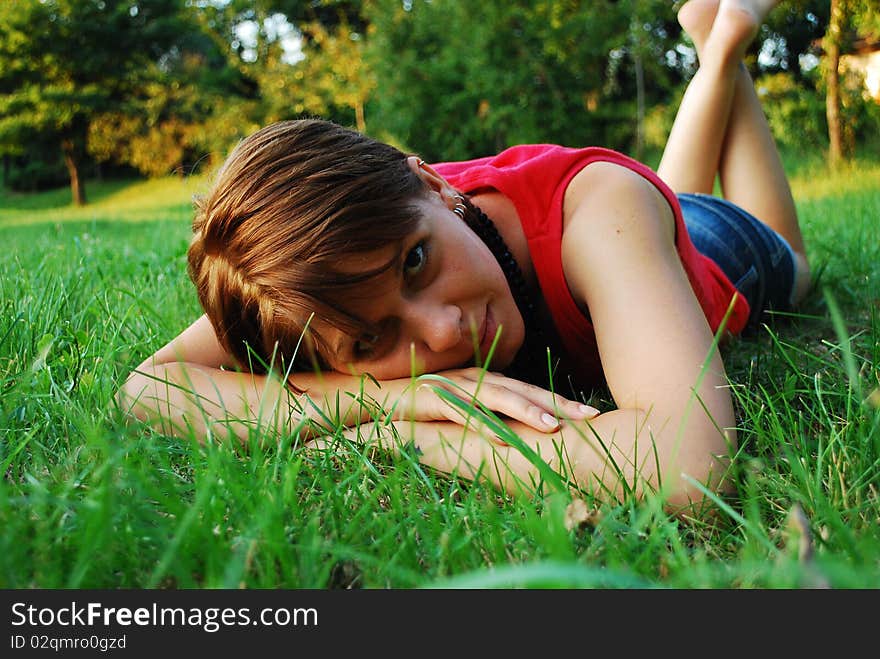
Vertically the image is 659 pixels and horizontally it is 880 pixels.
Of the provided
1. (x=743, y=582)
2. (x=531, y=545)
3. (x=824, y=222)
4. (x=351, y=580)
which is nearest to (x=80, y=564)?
(x=351, y=580)

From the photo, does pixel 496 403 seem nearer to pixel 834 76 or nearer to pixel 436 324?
pixel 436 324

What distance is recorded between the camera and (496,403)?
1363 mm

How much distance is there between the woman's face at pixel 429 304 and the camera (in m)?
1.45

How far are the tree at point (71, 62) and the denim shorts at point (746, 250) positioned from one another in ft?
74.9

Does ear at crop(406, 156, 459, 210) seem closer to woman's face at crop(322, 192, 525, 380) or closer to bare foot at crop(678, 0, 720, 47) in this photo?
woman's face at crop(322, 192, 525, 380)

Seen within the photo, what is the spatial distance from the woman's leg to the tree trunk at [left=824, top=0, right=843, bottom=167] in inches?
214

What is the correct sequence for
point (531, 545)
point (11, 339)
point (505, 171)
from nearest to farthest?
point (531, 545) → point (11, 339) → point (505, 171)

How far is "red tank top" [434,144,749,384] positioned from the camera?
5.91 ft

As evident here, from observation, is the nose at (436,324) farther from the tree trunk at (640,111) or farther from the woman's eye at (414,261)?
the tree trunk at (640,111)

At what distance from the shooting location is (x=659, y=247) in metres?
1.57

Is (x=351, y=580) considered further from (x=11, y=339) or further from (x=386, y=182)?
A: (x=11, y=339)

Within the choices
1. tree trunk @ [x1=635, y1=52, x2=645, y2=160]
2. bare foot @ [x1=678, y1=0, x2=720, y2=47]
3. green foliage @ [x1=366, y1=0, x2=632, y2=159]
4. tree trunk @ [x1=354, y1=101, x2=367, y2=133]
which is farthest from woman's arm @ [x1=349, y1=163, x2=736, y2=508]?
tree trunk @ [x1=354, y1=101, x2=367, y2=133]
